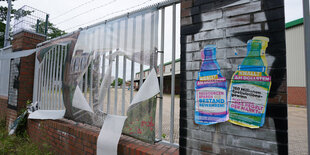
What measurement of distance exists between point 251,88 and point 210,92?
0.33 meters

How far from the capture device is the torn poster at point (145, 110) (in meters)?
1.93

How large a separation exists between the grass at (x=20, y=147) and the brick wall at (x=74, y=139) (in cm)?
12

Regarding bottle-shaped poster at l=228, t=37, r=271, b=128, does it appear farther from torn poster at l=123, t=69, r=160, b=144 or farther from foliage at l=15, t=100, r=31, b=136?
foliage at l=15, t=100, r=31, b=136

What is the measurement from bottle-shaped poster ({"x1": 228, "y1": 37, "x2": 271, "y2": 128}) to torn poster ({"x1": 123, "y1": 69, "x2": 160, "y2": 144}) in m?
0.85

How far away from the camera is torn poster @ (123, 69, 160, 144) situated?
1.93 m

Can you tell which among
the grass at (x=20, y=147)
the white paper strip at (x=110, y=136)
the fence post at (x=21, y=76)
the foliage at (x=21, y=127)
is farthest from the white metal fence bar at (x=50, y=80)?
the white paper strip at (x=110, y=136)

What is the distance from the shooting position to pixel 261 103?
127 centimetres

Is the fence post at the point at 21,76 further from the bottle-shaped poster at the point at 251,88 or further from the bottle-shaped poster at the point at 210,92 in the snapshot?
the bottle-shaped poster at the point at 251,88

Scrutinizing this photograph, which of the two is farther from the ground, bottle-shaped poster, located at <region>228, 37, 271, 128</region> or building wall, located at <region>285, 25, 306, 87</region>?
building wall, located at <region>285, 25, 306, 87</region>

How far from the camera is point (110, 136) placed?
208 centimetres

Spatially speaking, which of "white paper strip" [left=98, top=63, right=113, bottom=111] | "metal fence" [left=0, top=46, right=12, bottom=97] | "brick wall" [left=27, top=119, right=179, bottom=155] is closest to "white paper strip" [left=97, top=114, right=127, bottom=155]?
"brick wall" [left=27, top=119, right=179, bottom=155]

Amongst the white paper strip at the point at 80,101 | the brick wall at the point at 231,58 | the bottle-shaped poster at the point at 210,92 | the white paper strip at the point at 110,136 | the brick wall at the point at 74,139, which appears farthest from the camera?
the white paper strip at the point at 80,101

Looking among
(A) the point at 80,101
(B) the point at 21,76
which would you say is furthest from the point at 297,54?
(B) the point at 21,76

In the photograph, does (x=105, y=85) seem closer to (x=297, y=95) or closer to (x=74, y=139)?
(x=74, y=139)
